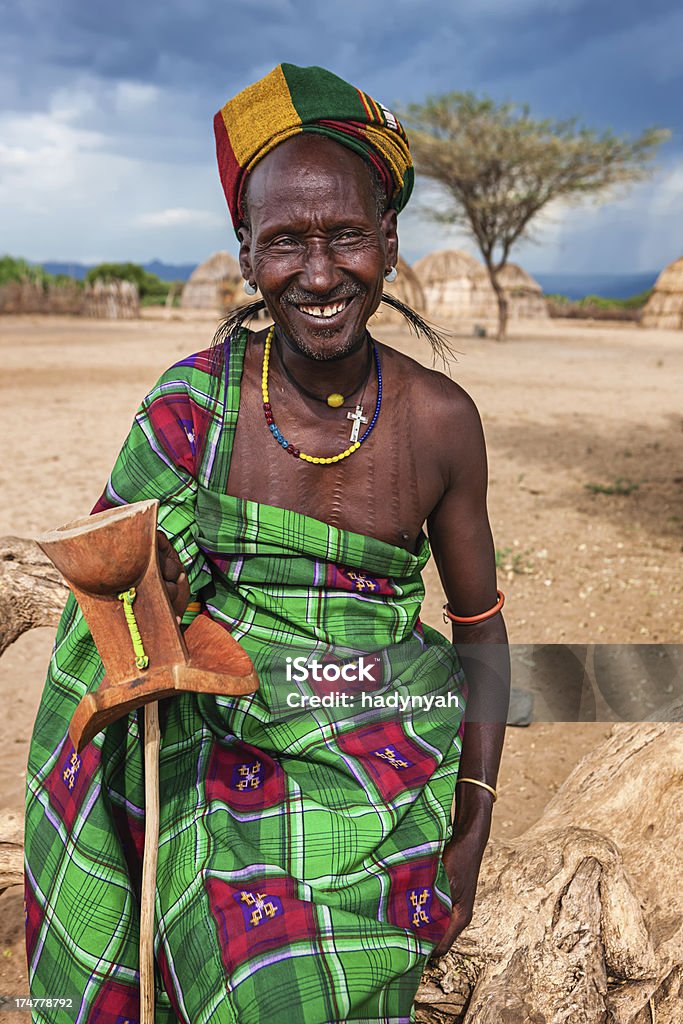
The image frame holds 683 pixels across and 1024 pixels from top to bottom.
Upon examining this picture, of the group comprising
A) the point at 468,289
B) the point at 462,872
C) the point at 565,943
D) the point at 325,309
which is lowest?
the point at 565,943

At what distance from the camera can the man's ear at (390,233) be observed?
158 cm

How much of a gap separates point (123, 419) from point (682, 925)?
833cm

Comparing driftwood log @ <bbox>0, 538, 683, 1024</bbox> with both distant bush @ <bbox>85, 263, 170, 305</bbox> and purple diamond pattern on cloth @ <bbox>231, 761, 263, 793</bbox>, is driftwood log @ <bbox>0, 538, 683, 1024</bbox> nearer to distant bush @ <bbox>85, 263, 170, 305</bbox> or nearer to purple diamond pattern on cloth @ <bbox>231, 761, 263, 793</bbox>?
purple diamond pattern on cloth @ <bbox>231, 761, 263, 793</bbox>

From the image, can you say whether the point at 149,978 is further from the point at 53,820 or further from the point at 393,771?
the point at 393,771

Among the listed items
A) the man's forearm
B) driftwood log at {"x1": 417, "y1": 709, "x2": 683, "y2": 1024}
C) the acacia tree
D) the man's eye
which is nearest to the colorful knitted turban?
the man's eye

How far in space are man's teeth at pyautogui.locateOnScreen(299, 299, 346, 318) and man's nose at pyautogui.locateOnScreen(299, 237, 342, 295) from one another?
3 centimetres

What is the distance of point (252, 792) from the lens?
137cm

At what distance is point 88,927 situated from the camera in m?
1.37

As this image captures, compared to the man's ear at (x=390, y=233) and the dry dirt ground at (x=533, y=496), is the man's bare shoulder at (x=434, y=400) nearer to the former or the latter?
the dry dirt ground at (x=533, y=496)

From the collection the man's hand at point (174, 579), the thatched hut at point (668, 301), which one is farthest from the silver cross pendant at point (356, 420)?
the thatched hut at point (668, 301)

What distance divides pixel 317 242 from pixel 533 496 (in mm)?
5338

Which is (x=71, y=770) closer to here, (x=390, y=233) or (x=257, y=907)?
(x=257, y=907)

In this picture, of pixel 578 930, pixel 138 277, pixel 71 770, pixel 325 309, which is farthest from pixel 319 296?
pixel 138 277

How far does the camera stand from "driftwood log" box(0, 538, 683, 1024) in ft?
5.03
